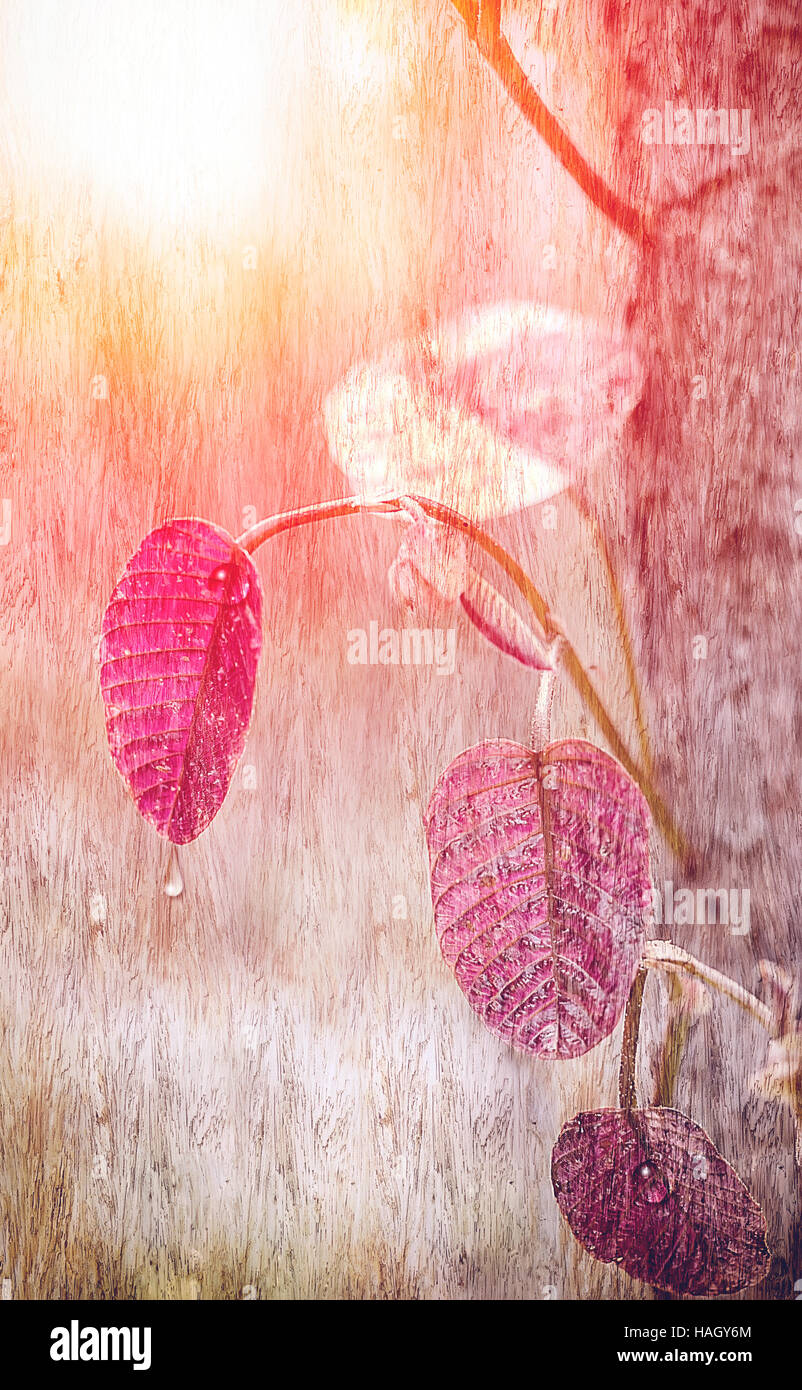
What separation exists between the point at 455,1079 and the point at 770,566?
0.93 m

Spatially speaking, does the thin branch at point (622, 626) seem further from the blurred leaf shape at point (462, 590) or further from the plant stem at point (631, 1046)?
Result: the plant stem at point (631, 1046)

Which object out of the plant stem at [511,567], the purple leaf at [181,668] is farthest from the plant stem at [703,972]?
the purple leaf at [181,668]

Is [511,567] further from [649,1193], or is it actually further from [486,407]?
[649,1193]

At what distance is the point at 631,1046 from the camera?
1.50 metres

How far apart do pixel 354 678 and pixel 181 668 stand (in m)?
0.27

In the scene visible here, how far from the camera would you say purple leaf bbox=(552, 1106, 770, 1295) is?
149 cm

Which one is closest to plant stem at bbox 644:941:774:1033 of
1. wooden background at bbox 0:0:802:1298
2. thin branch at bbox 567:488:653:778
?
wooden background at bbox 0:0:802:1298

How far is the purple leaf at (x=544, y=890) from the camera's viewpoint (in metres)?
1.49

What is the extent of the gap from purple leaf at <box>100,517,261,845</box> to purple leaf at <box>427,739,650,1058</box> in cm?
37

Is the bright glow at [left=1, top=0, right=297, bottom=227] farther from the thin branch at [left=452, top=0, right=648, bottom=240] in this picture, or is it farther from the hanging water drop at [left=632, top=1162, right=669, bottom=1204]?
the hanging water drop at [left=632, top=1162, right=669, bottom=1204]

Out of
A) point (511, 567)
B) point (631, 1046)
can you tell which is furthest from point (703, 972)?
point (511, 567)

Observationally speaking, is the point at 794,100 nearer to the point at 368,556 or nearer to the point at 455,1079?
the point at 368,556

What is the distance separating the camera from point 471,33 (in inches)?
58.1
